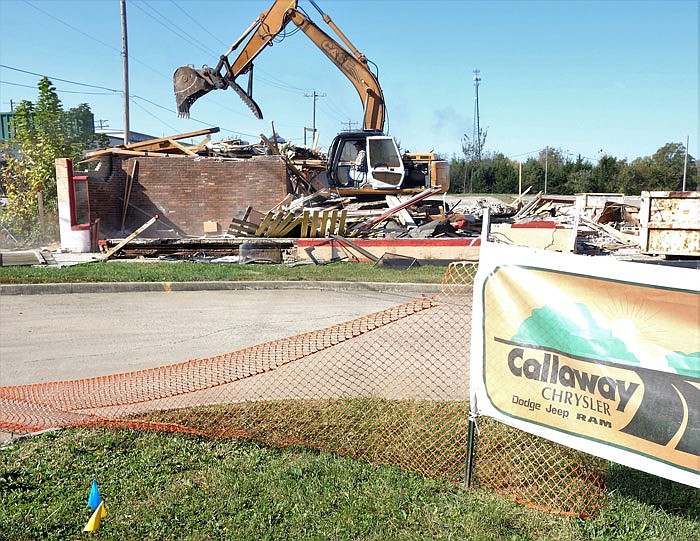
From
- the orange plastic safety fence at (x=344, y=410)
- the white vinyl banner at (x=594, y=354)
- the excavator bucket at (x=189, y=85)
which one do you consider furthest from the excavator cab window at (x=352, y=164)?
the white vinyl banner at (x=594, y=354)

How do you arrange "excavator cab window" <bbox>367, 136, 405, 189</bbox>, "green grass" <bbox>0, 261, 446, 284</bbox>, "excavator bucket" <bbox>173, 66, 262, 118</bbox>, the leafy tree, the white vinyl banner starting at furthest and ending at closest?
the leafy tree → "excavator bucket" <bbox>173, 66, 262, 118</bbox> → "excavator cab window" <bbox>367, 136, 405, 189</bbox> → "green grass" <bbox>0, 261, 446, 284</bbox> → the white vinyl banner

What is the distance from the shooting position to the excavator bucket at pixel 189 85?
1988cm

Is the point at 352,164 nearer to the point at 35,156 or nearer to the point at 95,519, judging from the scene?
the point at 35,156

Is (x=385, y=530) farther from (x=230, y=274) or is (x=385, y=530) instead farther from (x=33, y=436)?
(x=230, y=274)

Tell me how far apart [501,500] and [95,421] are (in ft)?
11.4

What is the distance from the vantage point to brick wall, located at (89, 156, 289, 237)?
70.4 ft

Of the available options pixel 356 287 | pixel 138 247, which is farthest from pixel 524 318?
pixel 138 247

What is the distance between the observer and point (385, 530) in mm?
3672

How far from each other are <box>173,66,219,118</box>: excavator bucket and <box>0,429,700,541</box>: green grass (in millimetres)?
17034

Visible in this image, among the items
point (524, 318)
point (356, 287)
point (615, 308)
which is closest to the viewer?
point (615, 308)

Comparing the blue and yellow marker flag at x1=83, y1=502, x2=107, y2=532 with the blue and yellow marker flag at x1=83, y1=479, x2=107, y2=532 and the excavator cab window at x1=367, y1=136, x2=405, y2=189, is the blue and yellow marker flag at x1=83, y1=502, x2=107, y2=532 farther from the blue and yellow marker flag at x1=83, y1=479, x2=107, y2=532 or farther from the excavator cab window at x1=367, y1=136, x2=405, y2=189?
the excavator cab window at x1=367, y1=136, x2=405, y2=189

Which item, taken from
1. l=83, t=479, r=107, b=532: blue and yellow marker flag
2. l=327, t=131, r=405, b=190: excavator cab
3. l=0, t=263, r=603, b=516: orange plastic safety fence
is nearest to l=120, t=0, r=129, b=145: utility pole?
l=327, t=131, r=405, b=190: excavator cab

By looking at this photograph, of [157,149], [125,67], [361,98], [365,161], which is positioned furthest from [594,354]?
[125,67]

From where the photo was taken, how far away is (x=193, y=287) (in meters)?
12.2
